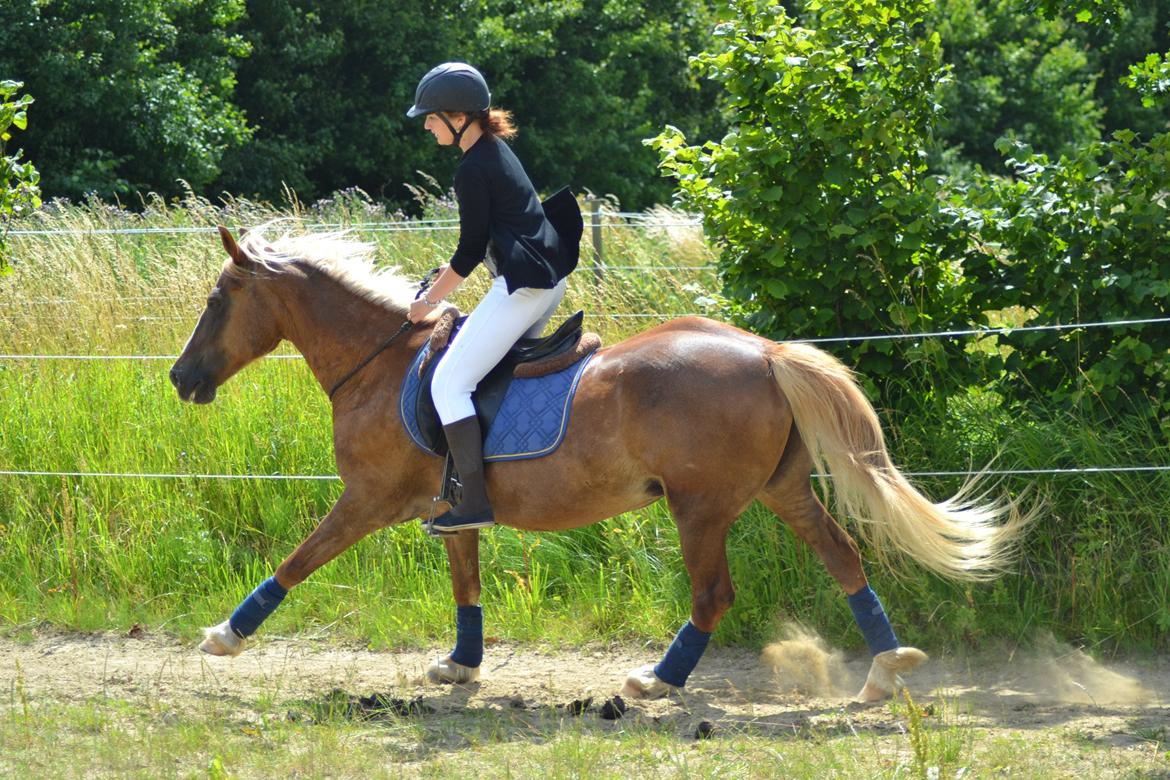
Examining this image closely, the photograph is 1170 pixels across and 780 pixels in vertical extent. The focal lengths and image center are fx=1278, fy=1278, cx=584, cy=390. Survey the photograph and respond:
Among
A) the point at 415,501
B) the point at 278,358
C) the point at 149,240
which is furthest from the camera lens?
the point at 149,240

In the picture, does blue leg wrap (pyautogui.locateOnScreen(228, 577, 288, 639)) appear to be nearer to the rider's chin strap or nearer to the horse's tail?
the rider's chin strap

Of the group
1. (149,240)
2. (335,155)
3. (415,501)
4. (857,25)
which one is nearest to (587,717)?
(415,501)

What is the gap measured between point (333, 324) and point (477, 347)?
928mm

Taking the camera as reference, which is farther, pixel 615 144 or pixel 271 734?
pixel 615 144

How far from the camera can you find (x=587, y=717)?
5535 millimetres

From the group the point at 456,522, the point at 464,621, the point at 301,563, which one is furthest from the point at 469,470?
the point at 464,621

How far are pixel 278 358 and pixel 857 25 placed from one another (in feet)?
13.9

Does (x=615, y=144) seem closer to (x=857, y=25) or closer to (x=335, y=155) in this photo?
(x=335, y=155)

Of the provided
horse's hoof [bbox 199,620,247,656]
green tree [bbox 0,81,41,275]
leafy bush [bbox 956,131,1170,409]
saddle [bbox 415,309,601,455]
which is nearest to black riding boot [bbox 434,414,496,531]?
saddle [bbox 415,309,601,455]

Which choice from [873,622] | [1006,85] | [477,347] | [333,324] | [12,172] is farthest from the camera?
[1006,85]

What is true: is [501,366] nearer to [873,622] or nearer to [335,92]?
[873,622]

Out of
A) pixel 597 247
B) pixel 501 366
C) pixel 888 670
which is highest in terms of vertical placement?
pixel 501 366

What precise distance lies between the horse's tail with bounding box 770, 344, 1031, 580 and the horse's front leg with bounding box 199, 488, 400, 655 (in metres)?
1.95

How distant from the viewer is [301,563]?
227 inches
